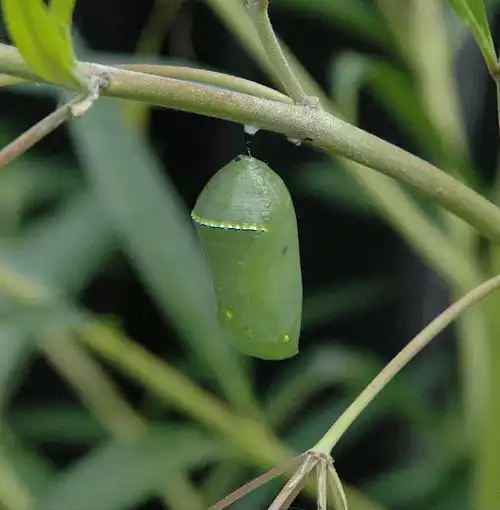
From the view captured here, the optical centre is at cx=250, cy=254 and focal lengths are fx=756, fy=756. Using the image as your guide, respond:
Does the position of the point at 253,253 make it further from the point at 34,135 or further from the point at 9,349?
the point at 9,349

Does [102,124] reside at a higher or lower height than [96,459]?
higher

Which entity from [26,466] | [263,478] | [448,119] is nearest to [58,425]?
[26,466]

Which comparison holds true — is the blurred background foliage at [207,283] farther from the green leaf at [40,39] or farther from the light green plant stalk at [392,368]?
the green leaf at [40,39]

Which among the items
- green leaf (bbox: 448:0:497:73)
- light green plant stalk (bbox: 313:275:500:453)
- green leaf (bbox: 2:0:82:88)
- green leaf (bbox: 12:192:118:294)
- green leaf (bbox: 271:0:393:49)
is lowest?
light green plant stalk (bbox: 313:275:500:453)

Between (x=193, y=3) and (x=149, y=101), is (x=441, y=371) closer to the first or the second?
(x=193, y=3)

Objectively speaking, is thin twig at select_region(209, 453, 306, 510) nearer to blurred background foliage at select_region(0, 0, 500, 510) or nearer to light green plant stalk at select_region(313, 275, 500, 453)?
light green plant stalk at select_region(313, 275, 500, 453)

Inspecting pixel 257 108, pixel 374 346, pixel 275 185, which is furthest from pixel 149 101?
pixel 374 346

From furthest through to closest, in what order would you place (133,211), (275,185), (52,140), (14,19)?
(52,140), (133,211), (275,185), (14,19)

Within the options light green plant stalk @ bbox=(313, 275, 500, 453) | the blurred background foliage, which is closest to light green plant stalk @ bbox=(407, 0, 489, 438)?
the blurred background foliage
